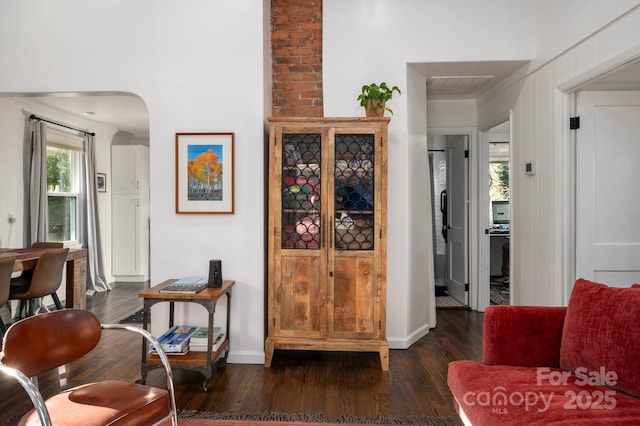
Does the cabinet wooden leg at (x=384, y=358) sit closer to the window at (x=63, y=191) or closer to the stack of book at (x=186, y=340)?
the stack of book at (x=186, y=340)

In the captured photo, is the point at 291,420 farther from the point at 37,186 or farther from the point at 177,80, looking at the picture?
the point at 37,186

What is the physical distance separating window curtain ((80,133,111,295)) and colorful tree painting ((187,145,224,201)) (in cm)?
350

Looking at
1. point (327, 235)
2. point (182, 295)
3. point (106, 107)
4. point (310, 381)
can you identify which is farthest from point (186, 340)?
point (106, 107)

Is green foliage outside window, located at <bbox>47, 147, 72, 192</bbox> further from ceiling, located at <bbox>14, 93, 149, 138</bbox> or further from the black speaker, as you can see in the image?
the black speaker

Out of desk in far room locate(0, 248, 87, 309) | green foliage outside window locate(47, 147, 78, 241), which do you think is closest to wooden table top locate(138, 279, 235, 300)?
desk in far room locate(0, 248, 87, 309)

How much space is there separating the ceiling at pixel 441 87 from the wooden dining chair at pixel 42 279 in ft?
4.64

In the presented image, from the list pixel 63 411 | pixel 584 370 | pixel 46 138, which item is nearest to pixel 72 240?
pixel 46 138

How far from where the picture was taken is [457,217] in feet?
15.9

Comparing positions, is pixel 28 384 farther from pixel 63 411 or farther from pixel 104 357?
pixel 104 357

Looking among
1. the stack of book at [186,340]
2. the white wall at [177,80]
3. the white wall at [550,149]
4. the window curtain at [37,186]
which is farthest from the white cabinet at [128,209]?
the white wall at [550,149]

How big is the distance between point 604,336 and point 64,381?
2.41 metres

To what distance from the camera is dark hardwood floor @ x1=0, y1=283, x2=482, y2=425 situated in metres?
2.39

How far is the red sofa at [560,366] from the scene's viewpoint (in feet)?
4.88

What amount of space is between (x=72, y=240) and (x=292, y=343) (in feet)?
14.3
